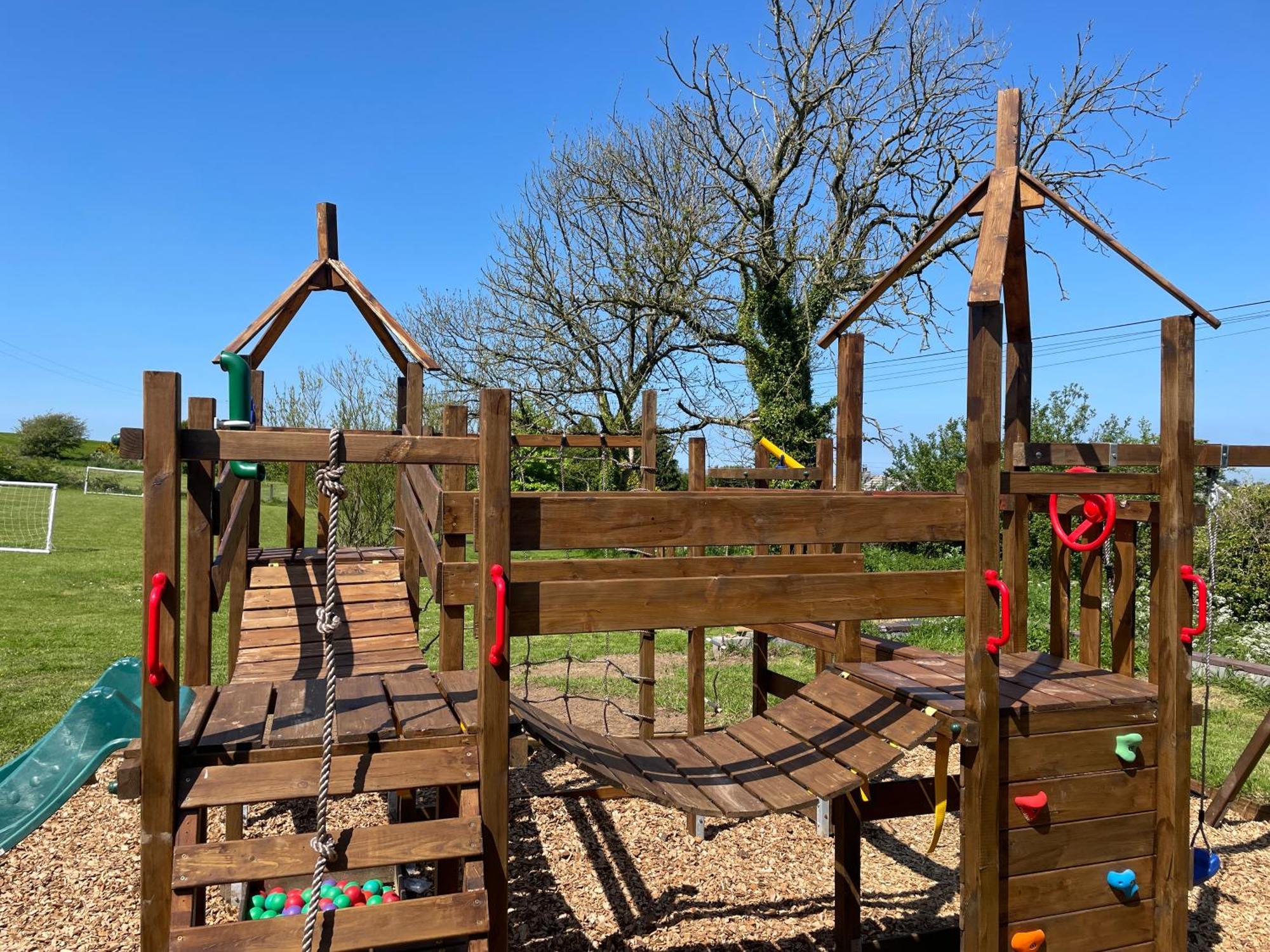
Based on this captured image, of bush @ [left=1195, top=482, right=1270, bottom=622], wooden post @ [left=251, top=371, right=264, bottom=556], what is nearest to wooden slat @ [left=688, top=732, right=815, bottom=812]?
wooden post @ [left=251, top=371, right=264, bottom=556]

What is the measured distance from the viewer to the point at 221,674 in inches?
374

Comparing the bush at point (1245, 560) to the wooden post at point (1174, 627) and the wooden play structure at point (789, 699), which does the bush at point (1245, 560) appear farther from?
the wooden post at point (1174, 627)

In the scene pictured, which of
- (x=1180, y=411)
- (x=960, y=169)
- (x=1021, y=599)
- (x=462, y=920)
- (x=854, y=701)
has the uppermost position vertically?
(x=960, y=169)

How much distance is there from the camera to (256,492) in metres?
6.03

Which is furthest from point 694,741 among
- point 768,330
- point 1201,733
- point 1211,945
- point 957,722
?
point 768,330

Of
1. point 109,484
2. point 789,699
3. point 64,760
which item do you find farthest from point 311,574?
point 109,484

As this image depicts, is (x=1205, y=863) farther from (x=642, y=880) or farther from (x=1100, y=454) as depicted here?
(x=642, y=880)

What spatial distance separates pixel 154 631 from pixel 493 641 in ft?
2.98

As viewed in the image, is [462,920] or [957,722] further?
[957,722]

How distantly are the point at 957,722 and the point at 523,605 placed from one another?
1.57m

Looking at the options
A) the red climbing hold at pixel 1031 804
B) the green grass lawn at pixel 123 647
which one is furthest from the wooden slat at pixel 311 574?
the red climbing hold at pixel 1031 804

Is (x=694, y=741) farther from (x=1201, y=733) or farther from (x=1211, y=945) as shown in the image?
(x=1201, y=733)

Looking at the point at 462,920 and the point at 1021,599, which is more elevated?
the point at 1021,599

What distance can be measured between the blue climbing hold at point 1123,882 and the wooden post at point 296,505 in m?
5.48
